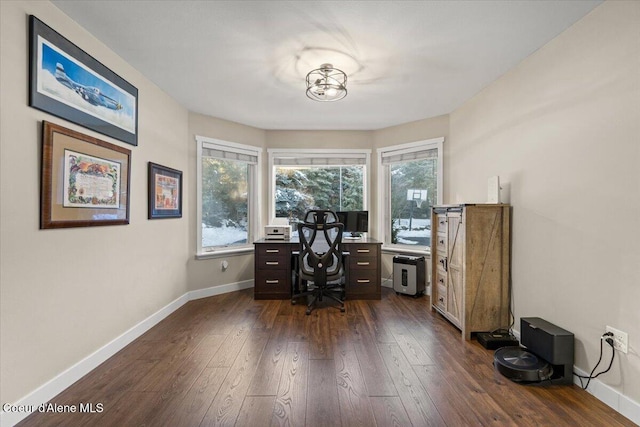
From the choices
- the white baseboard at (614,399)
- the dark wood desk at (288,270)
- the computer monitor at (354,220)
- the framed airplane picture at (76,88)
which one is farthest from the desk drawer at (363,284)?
the framed airplane picture at (76,88)

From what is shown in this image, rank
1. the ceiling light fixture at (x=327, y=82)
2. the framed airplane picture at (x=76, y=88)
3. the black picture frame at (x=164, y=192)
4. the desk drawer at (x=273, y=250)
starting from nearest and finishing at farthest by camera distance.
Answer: the framed airplane picture at (x=76, y=88) < the ceiling light fixture at (x=327, y=82) < the black picture frame at (x=164, y=192) < the desk drawer at (x=273, y=250)

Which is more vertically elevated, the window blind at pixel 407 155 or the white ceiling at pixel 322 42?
the white ceiling at pixel 322 42

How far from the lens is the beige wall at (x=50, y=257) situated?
159 centimetres

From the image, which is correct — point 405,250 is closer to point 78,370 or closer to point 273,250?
point 273,250

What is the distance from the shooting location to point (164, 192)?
322 centimetres

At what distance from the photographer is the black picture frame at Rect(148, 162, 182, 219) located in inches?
118

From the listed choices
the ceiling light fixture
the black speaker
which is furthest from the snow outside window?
the black speaker

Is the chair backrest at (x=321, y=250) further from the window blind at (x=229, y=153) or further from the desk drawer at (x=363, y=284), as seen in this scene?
the window blind at (x=229, y=153)

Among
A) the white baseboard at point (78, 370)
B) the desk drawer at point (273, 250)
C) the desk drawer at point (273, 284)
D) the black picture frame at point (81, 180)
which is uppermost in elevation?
the black picture frame at point (81, 180)

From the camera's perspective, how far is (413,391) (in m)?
1.88

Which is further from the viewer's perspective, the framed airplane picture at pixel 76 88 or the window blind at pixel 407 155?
the window blind at pixel 407 155

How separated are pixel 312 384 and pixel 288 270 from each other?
6.46 feet

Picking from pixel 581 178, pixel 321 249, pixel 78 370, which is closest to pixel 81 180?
pixel 78 370

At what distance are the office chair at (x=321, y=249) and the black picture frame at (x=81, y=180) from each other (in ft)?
5.94
